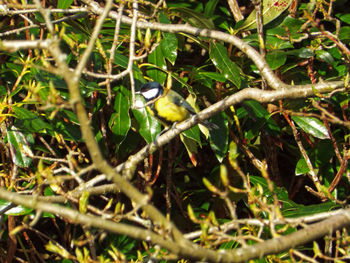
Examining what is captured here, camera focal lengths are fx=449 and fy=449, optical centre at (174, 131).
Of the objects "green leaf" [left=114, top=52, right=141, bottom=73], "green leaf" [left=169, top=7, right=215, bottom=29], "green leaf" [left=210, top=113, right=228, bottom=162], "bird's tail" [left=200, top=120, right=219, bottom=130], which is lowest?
"green leaf" [left=210, top=113, right=228, bottom=162]

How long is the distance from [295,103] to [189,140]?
1.82 ft

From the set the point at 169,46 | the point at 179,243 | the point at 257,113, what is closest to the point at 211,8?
the point at 169,46

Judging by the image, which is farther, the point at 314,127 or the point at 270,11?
the point at 270,11

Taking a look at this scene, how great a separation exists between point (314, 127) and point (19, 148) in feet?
4.30

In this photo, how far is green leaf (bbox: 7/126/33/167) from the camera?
6.02 feet

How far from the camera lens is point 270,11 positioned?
7.42 ft

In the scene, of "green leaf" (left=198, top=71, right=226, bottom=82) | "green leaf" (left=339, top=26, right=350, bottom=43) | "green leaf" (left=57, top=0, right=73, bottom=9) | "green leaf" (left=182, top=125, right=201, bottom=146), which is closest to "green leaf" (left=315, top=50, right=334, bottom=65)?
"green leaf" (left=339, top=26, right=350, bottom=43)

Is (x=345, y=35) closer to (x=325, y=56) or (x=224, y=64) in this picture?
(x=325, y=56)

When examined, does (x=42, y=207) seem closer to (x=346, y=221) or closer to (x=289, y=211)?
(x=346, y=221)

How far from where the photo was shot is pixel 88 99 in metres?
2.19

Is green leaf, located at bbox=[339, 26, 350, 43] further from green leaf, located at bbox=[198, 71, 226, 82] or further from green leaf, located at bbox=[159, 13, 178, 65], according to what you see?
green leaf, located at bbox=[159, 13, 178, 65]

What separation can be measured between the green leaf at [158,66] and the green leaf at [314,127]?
2.20ft

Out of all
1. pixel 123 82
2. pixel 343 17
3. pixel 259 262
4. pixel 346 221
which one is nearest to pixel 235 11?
pixel 343 17

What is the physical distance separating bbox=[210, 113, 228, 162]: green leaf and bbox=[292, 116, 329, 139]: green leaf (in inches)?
14.4
